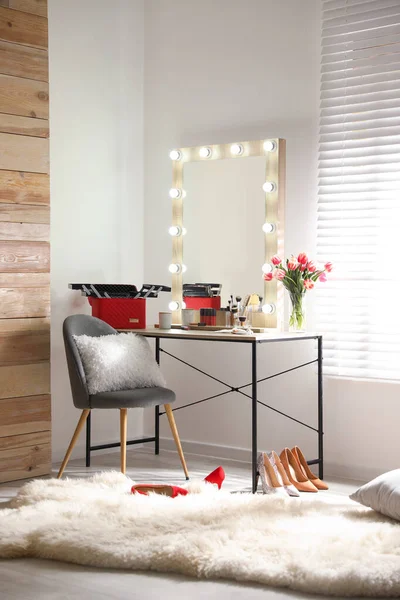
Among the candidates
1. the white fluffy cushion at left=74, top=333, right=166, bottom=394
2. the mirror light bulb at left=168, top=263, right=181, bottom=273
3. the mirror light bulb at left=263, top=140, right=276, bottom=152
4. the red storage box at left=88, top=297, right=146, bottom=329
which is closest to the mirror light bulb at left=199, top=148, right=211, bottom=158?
the mirror light bulb at left=263, top=140, right=276, bottom=152

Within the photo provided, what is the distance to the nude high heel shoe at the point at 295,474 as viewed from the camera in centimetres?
417

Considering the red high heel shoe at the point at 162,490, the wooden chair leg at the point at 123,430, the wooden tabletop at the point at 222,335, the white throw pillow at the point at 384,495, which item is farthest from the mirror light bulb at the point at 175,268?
the white throw pillow at the point at 384,495

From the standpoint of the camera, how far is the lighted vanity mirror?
15.8 ft

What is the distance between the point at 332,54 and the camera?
4625mm

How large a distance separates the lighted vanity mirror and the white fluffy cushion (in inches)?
27.1

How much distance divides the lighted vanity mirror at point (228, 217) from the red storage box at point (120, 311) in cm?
37

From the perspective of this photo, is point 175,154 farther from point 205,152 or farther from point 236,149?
point 236,149

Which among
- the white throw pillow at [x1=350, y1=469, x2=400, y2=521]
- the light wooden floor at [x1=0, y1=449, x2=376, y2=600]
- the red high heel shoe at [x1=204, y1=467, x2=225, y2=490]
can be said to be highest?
the white throw pillow at [x1=350, y1=469, x2=400, y2=521]

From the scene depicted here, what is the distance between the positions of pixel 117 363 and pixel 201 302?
847 millimetres

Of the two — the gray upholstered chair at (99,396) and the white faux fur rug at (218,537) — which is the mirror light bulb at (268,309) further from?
the white faux fur rug at (218,537)

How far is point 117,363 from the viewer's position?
434 cm

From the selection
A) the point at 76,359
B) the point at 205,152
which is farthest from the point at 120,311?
the point at 205,152

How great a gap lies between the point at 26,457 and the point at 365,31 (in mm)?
2731

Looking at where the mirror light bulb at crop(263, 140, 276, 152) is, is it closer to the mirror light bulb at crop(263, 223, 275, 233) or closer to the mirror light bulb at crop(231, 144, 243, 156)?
the mirror light bulb at crop(231, 144, 243, 156)
